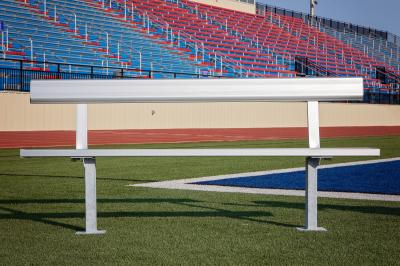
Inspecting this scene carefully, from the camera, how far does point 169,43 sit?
30.5m

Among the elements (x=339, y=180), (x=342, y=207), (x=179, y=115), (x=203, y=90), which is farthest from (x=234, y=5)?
(x=203, y=90)

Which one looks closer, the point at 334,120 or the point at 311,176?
the point at 311,176

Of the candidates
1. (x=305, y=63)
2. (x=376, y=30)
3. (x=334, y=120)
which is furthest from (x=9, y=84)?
(x=376, y=30)

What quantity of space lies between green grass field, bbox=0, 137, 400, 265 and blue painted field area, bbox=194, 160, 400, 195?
1.03m

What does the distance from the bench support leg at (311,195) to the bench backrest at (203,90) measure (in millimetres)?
471

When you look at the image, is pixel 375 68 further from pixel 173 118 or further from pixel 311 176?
pixel 311 176

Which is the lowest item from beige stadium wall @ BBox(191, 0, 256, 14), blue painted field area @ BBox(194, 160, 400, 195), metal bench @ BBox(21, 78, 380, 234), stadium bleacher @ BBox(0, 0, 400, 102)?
blue painted field area @ BBox(194, 160, 400, 195)

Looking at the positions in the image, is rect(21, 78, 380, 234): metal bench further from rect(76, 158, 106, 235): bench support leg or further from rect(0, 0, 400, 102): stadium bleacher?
rect(0, 0, 400, 102): stadium bleacher

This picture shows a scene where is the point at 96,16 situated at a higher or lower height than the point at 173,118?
higher

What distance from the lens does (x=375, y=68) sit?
4372 cm

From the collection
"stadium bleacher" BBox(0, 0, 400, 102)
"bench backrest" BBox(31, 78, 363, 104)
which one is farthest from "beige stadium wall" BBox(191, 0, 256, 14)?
"bench backrest" BBox(31, 78, 363, 104)

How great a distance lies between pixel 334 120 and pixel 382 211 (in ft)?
89.9

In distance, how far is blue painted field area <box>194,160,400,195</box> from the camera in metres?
7.07

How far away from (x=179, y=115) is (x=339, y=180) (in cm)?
1706
